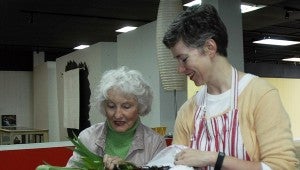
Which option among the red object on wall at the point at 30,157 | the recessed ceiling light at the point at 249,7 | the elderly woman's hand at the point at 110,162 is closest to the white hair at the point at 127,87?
the elderly woman's hand at the point at 110,162

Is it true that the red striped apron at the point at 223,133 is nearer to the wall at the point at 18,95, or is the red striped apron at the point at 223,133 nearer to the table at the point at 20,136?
the table at the point at 20,136

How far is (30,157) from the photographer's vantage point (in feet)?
12.4

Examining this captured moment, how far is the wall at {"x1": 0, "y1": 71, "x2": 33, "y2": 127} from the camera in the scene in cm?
1369

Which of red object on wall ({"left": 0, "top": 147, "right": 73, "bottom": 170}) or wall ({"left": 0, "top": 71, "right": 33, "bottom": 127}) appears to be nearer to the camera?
red object on wall ({"left": 0, "top": 147, "right": 73, "bottom": 170})

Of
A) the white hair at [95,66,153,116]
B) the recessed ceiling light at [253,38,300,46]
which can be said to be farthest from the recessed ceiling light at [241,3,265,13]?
the white hair at [95,66,153,116]

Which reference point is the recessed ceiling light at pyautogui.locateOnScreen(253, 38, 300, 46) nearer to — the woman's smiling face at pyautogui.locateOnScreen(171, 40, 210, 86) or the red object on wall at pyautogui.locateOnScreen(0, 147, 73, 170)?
the red object on wall at pyautogui.locateOnScreen(0, 147, 73, 170)

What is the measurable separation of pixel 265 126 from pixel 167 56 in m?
2.21

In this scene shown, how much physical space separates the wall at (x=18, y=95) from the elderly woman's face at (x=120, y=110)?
1231cm

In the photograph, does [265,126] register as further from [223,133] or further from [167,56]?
[167,56]

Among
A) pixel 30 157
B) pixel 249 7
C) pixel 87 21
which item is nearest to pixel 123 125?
pixel 30 157

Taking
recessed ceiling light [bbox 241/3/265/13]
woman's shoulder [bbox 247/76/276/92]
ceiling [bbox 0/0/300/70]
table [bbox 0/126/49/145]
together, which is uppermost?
ceiling [bbox 0/0/300/70]

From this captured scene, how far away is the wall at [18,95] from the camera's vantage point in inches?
539

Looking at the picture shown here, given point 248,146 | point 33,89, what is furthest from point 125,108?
point 33,89

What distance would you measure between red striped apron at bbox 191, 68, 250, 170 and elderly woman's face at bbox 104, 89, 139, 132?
23.7 inches
